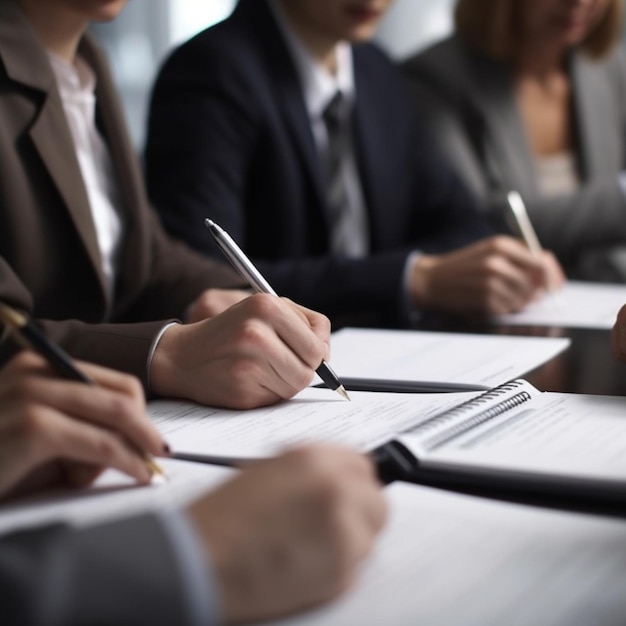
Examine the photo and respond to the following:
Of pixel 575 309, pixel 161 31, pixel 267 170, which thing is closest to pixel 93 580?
pixel 575 309

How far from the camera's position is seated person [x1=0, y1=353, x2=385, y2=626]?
386mm

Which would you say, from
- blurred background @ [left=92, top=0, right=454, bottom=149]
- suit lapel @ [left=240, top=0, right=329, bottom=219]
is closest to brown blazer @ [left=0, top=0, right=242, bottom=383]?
suit lapel @ [left=240, top=0, right=329, bottom=219]

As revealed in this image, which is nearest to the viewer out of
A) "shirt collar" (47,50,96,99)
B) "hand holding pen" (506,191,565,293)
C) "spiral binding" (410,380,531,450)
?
"spiral binding" (410,380,531,450)

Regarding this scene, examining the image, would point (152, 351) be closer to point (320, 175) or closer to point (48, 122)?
point (48, 122)

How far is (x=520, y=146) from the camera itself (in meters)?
2.02

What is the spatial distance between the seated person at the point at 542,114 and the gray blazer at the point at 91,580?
157cm

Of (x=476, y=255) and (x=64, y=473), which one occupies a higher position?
(x=64, y=473)

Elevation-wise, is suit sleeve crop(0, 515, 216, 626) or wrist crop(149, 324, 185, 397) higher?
suit sleeve crop(0, 515, 216, 626)

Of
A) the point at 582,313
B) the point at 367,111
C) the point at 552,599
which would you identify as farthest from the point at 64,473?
the point at 367,111

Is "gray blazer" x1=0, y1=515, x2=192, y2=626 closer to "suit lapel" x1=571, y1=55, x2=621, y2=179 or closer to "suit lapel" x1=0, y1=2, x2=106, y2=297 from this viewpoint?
"suit lapel" x1=0, y1=2, x2=106, y2=297

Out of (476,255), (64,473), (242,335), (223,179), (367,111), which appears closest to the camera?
(64,473)

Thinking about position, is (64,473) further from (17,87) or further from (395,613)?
(17,87)

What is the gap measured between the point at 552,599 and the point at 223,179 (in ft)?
3.75

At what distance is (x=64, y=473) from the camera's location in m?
0.58
